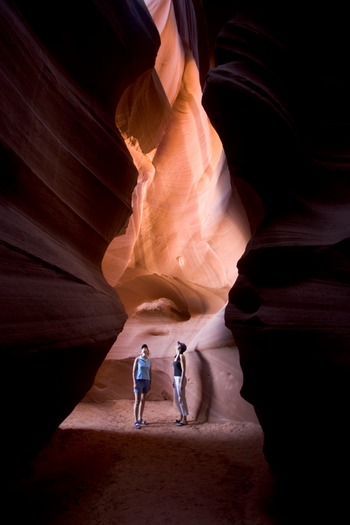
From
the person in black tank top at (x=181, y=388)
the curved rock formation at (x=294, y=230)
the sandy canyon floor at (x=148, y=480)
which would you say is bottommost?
the sandy canyon floor at (x=148, y=480)

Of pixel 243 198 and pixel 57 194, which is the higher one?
pixel 243 198

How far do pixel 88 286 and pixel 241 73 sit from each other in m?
2.69

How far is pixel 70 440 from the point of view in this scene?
441cm

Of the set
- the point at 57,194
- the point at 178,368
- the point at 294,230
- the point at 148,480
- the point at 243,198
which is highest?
the point at 243,198

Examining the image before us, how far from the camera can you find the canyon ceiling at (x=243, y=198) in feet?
7.79

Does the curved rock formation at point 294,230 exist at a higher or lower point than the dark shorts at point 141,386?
higher

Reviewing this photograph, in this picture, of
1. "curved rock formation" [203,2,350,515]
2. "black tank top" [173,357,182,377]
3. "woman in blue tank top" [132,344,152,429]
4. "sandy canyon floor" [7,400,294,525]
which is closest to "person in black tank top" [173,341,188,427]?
"black tank top" [173,357,182,377]

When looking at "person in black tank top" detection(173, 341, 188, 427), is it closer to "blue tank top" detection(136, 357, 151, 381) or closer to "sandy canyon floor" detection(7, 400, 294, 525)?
"blue tank top" detection(136, 357, 151, 381)

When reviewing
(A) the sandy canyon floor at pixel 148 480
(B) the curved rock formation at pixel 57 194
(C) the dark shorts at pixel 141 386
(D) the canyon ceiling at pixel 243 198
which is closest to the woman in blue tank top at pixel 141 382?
(C) the dark shorts at pixel 141 386

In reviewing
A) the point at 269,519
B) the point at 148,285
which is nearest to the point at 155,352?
the point at 148,285

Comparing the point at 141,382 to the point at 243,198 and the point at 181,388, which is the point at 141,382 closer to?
the point at 181,388

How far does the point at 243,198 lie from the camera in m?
5.02

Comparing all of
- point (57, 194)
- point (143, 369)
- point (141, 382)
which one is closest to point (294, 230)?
point (57, 194)

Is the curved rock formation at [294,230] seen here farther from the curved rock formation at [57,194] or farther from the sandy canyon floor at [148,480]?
the curved rock formation at [57,194]
